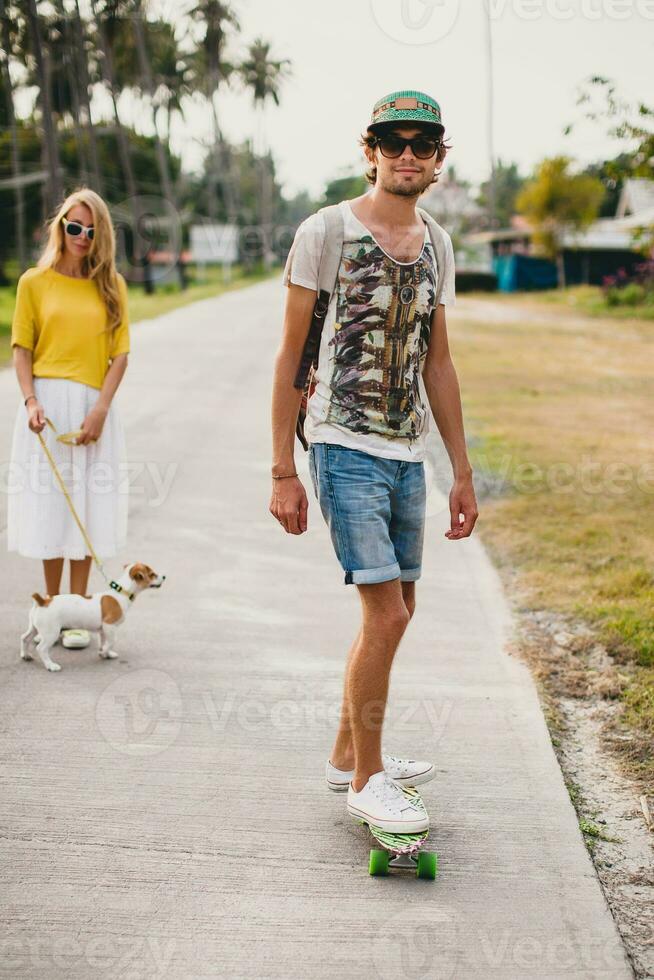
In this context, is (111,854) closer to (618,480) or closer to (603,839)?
(603,839)

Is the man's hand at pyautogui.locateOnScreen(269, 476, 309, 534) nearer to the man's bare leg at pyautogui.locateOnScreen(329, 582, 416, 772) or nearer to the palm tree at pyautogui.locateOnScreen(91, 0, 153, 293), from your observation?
the man's bare leg at pyautogui.locateOnScreen(329, 582, 416, 772)

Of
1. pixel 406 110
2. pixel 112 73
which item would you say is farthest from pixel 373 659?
pixel 112 73

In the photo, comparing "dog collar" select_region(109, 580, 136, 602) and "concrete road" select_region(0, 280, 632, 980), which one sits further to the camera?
"dog collar" select_region(109, 580, 136, 602)

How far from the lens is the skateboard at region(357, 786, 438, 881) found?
10.4ft

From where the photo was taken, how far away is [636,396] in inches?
593

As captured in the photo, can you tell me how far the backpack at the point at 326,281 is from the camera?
3.18m

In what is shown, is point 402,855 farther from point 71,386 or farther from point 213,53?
point 213,53

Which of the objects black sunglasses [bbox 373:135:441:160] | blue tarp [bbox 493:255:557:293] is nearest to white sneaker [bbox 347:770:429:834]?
black sunglasses [bbox 373:135:441:160]

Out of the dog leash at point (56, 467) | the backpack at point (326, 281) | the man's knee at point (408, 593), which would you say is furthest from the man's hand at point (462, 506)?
the dog leash at point (56, 467)

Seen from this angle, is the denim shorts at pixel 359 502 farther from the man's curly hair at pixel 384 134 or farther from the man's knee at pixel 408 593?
the man's curly hair at pixel 384 134

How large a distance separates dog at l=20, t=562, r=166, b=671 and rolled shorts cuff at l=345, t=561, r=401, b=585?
6.21 feet

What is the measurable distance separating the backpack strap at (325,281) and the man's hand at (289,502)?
12.0 inches

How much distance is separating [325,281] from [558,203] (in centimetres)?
4507

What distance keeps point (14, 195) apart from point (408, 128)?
53.0 m
